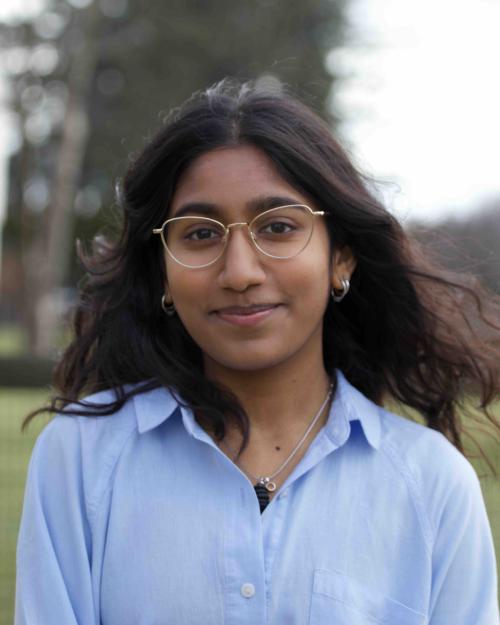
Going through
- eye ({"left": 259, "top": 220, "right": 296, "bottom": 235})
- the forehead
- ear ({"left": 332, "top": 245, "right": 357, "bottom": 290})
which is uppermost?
the forehead

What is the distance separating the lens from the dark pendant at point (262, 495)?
2.30 m

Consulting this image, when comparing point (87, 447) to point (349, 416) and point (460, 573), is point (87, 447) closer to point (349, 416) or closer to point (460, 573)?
point (349, 416)

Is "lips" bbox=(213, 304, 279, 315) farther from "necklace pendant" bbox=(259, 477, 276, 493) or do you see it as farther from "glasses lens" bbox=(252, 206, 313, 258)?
"necklace pendant" bbox=(259, 477, 276, 493)

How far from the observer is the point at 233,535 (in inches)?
87.4

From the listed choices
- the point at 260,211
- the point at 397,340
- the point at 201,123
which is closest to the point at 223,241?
the point at 260,211

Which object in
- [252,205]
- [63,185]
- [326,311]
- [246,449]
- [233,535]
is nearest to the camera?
[233,535]

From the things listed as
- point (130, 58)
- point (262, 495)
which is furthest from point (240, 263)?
point (130, 58)

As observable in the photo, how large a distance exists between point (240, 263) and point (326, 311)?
64 centimetres

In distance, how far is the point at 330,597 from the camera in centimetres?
220

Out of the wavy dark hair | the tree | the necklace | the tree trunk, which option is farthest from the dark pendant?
the tree trunk

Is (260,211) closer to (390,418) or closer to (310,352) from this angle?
(310,352)

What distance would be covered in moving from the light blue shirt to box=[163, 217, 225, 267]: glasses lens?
0.36m

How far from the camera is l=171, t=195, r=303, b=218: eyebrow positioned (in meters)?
2.34

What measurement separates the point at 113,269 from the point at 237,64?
22.6m
